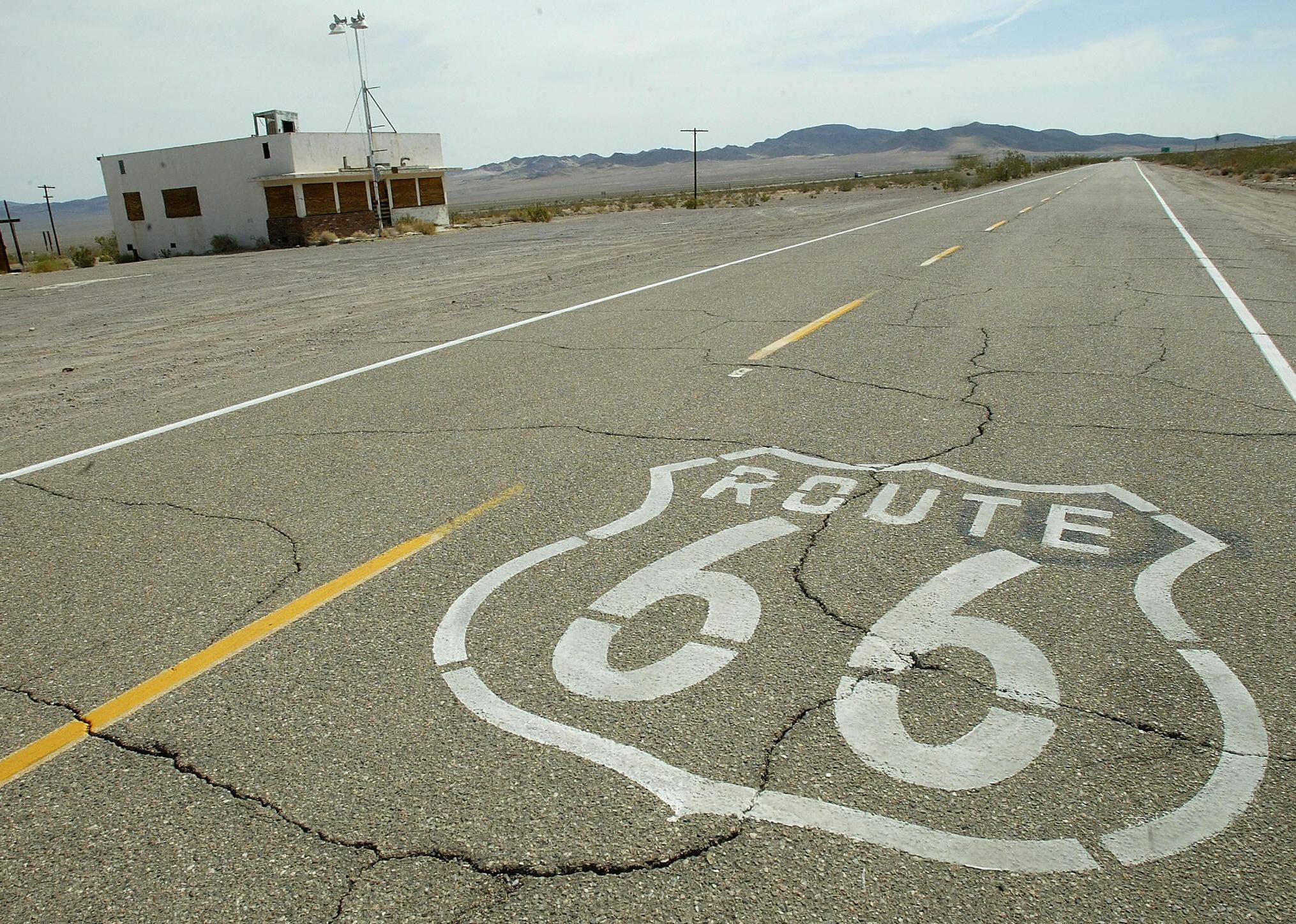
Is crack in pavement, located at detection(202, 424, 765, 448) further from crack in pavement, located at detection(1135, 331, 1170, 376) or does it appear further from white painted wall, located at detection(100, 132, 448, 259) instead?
white painted wall, located at detection(100, 132, 448, 259)

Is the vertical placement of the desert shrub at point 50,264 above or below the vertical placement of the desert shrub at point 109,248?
above

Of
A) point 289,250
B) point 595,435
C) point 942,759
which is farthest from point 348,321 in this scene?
point 289,250

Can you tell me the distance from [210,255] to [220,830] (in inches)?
1621

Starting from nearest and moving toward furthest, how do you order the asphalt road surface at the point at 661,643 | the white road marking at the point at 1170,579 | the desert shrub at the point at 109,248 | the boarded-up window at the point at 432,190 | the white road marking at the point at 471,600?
1. the asphalt road surface at the point at 661,643
2. the white road marking at the point at 471,600
3. the white road marking at the point at 1170,579
4. the desert shrub at the point at 109,248
5. the boarded-up window at the point at 432,190

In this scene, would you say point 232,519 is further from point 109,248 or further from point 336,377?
point 109,248

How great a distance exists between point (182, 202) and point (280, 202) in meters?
7.42

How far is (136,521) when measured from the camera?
4.88 meters

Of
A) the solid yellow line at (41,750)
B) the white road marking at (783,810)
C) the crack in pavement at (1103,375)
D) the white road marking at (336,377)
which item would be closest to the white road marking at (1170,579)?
the white road marking at (783,810)

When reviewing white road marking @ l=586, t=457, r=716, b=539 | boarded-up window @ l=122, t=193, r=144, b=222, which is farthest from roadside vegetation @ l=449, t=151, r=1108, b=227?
white road marking @ l=586, t=457, r=716, b=539

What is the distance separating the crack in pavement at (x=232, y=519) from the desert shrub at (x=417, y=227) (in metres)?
40.6

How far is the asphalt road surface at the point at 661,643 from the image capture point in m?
2.44

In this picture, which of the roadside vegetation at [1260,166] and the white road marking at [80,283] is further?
the roadside vegetation at [1260,166]

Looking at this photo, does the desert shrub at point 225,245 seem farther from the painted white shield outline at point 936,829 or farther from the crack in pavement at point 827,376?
the painted white shield outline at point 936,829

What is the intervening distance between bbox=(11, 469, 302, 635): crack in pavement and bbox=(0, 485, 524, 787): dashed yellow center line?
0.13 metres
